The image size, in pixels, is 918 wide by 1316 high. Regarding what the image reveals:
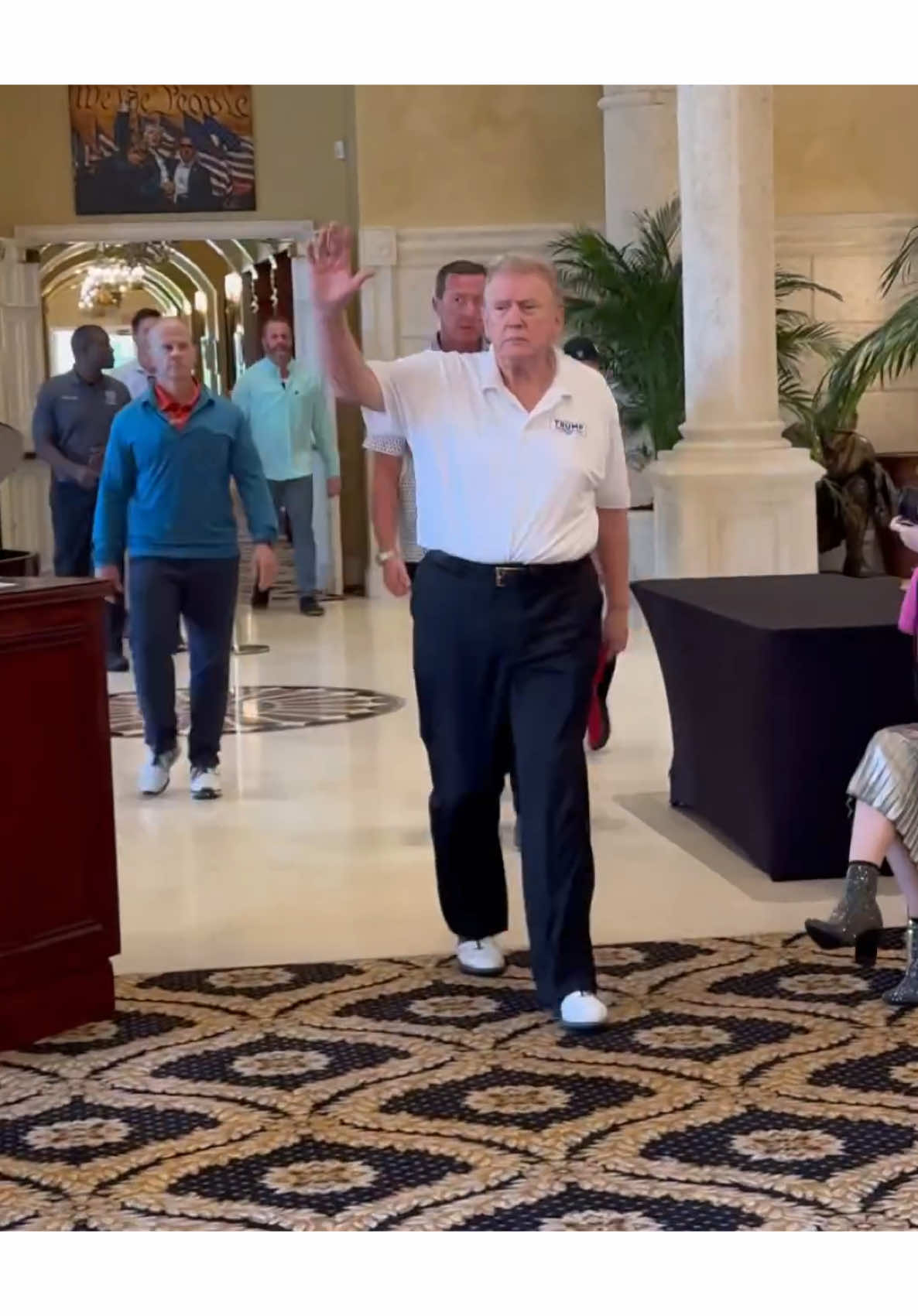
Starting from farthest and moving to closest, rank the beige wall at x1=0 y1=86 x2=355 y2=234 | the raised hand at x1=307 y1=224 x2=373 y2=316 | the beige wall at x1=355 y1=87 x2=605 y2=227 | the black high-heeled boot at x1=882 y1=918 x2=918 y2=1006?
the beige wall at x1=0 y1=86 x2=355 y2=234
the beige wall at x1=355 y1=87 x2=605 y2=227
the black high-heeled boot at x1=882 y1=918 x2=918 y2=1006
the raised hand at x1=307 y1=224 x2=373 y2=316

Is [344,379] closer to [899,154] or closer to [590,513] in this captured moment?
[590,513]

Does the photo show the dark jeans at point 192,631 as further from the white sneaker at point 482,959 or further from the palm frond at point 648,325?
the palm frond at point 648,325

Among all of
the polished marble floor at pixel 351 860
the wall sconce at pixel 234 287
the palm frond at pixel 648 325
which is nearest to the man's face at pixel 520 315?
the polished marble floor at pixel 351 860

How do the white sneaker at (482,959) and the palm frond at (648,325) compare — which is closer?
the white sneaker at (482,959)

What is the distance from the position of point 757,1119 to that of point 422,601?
140 cm

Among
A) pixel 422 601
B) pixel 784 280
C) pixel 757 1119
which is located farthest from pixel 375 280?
pixel 757 1119

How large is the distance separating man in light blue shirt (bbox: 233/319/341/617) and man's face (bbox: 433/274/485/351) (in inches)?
315

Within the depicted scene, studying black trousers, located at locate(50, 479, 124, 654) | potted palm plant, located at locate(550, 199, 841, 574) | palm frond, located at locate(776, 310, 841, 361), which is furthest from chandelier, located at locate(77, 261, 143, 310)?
black trousers, located at locate(50, 479, 124, 654)

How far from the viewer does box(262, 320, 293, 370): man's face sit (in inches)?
550

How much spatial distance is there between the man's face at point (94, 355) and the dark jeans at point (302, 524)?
3.01 meters

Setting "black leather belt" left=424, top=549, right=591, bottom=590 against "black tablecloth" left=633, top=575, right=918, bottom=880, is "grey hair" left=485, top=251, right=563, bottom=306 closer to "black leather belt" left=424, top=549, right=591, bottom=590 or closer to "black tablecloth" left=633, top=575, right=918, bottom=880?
"black leather belt" left=424, top=549, right=591, bottom=590

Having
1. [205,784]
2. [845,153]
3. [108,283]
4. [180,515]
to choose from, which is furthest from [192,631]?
[108,283]

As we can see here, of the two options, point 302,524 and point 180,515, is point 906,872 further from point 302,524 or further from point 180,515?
point 302,524

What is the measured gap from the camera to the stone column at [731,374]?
417 inches
